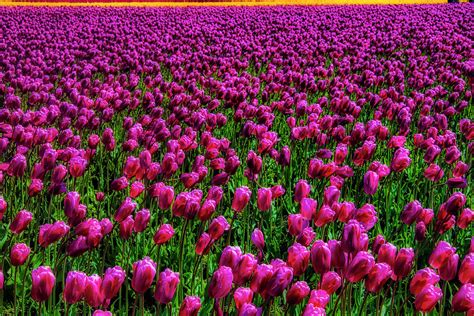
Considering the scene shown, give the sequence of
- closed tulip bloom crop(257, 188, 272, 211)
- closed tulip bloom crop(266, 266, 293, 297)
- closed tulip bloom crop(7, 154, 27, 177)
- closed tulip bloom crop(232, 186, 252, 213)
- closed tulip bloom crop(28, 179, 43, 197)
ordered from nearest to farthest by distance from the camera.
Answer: closed tulip bloom crop(266, 266, 293, 297) → closed tulip bloom crop(232, 186, 252, 213) → closed tulip bloom crop(257, 188, 272, 211) → closed tulip bloom crop(28, 179, 43, 197) → closed tulip bloom crop(7, 154, 27, 177)

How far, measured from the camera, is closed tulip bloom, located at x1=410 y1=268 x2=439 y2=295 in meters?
2.00

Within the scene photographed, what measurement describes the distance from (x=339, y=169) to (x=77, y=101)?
2.72 m

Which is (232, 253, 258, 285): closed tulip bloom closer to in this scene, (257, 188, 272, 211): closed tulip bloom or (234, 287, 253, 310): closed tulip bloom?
(234, 287, 253, 310): closed tulip bloom

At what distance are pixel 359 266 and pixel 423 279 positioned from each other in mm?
202

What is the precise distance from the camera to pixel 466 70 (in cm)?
793

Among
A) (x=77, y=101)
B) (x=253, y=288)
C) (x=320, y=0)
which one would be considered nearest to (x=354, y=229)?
(x=253, y=288)

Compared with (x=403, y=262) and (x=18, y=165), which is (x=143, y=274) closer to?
(x=403, y=262)

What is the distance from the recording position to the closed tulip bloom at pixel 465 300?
1.89 metres

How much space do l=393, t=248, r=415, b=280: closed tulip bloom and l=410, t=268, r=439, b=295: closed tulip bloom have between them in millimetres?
87

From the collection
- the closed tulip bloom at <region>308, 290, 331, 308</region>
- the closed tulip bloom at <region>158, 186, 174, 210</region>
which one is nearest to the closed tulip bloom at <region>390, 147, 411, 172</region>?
the closed tulip bloom at <region>158, 186, 174, 210</region>

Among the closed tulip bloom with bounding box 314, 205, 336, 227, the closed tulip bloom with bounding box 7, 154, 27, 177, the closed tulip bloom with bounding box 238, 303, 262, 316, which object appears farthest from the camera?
the closed tulip bloom with bounding box 7, 154, 27, 177

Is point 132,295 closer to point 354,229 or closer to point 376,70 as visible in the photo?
point 354,229

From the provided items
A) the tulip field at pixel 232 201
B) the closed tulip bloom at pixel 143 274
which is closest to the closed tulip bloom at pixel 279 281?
the tulip field at pixel 232 201

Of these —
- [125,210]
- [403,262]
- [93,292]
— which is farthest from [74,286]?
[403,262]
